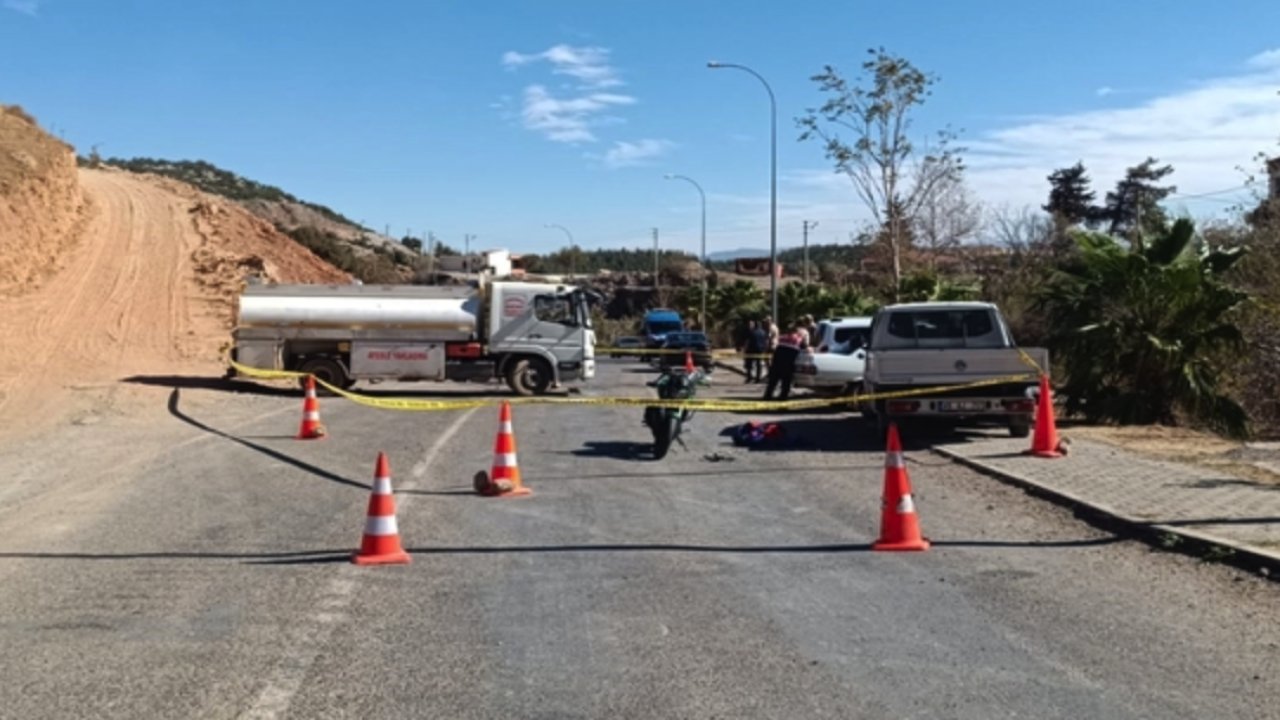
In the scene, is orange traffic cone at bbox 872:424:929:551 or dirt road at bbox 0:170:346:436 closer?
orange traffic cone at bbox 872:424:929:551

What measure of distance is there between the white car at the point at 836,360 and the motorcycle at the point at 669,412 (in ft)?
25.7

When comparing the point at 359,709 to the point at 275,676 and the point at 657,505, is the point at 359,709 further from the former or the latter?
the point at 657,505

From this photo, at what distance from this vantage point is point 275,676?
19.1 ft

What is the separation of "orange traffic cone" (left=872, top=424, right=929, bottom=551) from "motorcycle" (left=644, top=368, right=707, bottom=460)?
5.89m

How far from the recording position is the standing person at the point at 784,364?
23344 millimetres

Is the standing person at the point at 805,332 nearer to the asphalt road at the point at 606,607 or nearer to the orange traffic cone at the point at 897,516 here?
the asphalt road at the point at 606,607

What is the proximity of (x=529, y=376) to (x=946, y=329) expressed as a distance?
11925 mm

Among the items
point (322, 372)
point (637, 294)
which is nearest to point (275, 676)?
point (322, 372)

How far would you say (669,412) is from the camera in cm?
1481

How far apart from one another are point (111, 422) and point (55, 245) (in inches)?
941

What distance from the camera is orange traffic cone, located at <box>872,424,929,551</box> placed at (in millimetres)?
8914

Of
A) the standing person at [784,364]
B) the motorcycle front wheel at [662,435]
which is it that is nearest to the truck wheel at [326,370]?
the standing person at [784,364]

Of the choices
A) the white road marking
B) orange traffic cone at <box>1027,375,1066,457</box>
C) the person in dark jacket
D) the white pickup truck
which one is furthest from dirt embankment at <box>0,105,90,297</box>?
the white road marking

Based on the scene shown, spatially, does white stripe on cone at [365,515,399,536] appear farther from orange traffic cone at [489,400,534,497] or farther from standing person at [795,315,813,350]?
standing person at [795,315,813,350]
